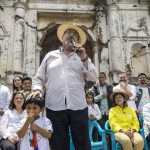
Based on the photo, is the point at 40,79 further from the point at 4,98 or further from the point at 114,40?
the point at 114,40

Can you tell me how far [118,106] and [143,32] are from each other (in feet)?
22.6

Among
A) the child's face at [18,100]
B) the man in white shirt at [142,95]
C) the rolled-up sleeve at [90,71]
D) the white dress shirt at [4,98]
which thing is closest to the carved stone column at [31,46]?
the white dress shirt at [4,98]

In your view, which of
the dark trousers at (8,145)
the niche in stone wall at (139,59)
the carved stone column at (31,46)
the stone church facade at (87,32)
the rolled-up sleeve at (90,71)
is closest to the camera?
the rolled-up sleeve at (90,71)

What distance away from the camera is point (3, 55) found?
1080cm

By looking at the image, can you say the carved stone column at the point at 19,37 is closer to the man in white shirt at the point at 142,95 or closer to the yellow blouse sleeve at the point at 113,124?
the man in white shirt at the point at 142,95

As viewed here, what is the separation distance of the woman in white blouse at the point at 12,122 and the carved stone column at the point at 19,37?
5.89 metres

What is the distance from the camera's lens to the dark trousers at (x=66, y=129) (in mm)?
3430

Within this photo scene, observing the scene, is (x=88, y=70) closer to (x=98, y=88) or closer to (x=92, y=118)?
(x=92, y=118)

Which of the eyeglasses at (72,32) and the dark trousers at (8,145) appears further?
the dark trousers at (8,145)

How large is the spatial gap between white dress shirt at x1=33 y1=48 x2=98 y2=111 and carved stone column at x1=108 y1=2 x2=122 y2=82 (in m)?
6.80

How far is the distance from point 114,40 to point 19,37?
11.5ft

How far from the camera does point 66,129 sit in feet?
11.4

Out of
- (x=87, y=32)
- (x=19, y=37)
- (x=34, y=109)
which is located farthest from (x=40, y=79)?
(x=87, y=32)

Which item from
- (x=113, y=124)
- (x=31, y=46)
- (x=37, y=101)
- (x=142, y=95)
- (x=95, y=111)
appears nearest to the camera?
(x=37, y=101)
